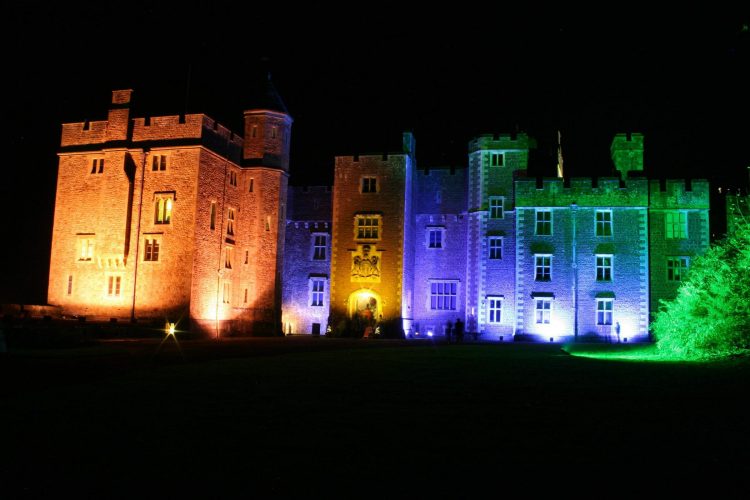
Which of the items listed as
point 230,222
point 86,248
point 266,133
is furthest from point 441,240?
point 86,248

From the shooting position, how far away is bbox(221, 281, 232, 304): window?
122ft

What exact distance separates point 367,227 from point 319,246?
5.09 m

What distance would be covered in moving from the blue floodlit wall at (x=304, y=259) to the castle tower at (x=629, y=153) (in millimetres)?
18390

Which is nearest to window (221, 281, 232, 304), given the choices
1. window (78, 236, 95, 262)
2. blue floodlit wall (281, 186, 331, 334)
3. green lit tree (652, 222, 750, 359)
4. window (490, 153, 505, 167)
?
window (78, 236, 95, 262)

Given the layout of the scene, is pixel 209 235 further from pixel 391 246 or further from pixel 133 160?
pixel 391 246

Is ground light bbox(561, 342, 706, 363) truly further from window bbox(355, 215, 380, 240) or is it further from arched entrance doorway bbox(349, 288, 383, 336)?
window bbox(355, 215, 380, 240)

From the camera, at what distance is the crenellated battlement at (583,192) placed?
3984 cm

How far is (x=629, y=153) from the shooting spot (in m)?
41.6

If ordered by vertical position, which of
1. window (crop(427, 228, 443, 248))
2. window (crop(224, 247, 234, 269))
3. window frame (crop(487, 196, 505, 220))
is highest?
window frame (crop(487, 196, 505, 220))

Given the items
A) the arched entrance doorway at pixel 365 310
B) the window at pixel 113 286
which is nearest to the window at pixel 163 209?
the window at pixel 113 286

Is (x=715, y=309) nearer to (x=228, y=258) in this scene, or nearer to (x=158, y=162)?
(x=228, y=258)

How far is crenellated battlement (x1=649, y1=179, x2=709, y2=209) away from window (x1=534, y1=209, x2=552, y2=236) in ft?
19.0

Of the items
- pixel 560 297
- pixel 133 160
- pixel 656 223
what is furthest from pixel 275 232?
pixel 656 223

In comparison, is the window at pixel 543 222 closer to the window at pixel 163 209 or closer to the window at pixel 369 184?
the window at pixel 369 184
